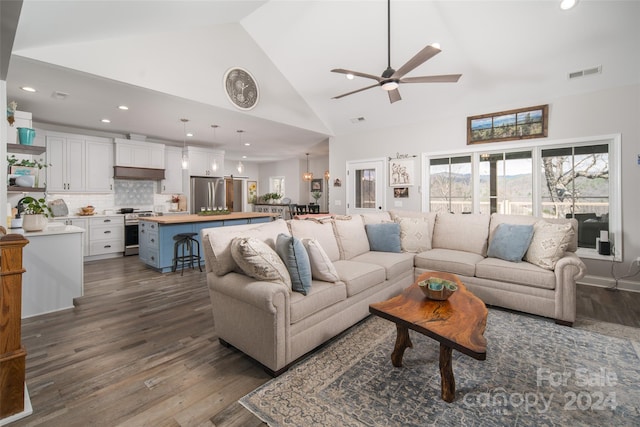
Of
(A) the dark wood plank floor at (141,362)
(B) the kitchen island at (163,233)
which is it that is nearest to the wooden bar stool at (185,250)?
(B) the kitchen island at (163,233)

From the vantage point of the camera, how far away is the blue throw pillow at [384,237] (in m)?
3.75

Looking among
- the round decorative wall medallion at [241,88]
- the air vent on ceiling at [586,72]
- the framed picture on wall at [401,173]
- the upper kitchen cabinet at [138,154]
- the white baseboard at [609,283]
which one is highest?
the round decorative wall medallion at [241,88]

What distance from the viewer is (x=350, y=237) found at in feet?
11.6

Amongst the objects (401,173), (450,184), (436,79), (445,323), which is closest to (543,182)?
(450,184)

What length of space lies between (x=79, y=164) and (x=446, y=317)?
701 cm

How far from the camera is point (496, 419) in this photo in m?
1.58

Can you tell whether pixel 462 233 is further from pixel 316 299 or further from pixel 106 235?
pixel 106 235

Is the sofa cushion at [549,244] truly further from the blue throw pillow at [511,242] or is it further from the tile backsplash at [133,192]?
the tile backsplash at [133,192]

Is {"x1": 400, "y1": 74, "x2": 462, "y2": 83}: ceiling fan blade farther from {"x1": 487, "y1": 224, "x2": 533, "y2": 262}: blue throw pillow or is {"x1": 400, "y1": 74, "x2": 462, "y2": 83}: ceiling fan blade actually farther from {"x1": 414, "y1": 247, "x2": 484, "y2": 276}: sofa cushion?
{"x1": 414, "y1": 247, "x2": 484, "y2": 276}: sofa cushion

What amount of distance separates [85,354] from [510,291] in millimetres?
3952

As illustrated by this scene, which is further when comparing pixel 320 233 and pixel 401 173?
pixel 401 173

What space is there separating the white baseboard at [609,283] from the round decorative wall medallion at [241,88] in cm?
579

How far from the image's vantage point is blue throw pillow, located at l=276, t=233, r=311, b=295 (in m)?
2.18

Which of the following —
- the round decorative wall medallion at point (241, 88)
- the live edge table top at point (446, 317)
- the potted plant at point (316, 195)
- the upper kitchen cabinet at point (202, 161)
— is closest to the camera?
the live edge table top at point (446, 317)
